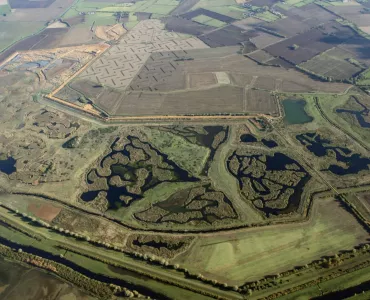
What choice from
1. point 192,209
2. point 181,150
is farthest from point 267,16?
point 192,209

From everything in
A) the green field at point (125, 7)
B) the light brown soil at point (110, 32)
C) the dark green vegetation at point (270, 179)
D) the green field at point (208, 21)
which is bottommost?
the dark green vegetation at point (270, 179)

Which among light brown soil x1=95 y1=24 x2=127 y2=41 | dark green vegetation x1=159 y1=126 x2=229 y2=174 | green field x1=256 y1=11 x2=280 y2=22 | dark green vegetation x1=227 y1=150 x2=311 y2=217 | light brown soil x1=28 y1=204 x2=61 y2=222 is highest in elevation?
light brown soil x1=95 y1=24 x2=127 y2=41

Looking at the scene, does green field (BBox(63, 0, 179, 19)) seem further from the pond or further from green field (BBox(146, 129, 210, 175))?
green field (BBox(146, 129, 210, 175))

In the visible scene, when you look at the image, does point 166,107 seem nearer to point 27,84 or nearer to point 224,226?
point 224,226

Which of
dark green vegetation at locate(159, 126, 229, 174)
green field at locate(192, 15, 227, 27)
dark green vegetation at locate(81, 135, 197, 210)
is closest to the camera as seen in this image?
dark green vegetation at locate(81, 135, 197, 210)

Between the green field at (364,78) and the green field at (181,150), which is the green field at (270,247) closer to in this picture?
the green field at (181,150)

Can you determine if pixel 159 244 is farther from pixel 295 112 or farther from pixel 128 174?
pixel 295 112

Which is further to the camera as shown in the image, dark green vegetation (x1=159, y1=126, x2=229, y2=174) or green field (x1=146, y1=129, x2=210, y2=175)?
dark green vegetation (x1=159, y1=126, x2=229, y2=174)

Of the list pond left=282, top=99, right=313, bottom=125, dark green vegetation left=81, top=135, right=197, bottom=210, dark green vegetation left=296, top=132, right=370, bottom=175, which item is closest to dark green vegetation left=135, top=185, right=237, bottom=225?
dark green vegetation left=81, top=135, right=197, bottom=210

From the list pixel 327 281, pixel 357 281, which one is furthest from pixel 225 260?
pixel 357 281

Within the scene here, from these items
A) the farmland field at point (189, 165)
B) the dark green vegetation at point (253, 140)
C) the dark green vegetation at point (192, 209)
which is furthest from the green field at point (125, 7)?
the dark green vegetation at point (192, 209)
